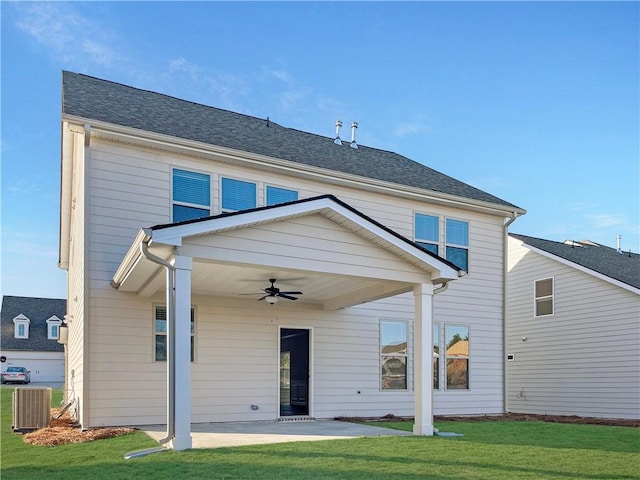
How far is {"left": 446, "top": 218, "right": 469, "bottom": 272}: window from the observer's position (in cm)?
1397

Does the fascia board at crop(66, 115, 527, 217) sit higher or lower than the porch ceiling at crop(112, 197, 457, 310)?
higher

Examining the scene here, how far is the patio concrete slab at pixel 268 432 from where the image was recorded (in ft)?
26.5

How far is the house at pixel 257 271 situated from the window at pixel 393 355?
1.4 inches

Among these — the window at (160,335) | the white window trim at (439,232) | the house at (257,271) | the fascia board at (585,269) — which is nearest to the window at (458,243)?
the house at (257,271)

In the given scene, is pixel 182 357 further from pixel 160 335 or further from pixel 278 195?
pixel 278 195

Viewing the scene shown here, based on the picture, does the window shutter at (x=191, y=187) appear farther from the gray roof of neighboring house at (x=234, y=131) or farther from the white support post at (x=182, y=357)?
the white support post at (x=182, y=357)

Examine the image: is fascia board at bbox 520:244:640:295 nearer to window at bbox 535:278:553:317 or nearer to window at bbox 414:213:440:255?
window at bbox 535:278:553:317

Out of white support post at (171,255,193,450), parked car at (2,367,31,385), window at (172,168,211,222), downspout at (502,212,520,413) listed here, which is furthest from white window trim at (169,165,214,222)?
parked car at (2,367,31,385)

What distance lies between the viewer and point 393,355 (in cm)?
1306

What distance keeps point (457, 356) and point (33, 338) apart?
118 feet

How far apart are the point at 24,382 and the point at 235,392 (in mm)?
30655

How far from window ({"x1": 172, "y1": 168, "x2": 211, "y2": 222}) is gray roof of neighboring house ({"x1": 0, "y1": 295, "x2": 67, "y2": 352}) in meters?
31.4

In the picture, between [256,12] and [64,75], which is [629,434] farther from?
[64,75]

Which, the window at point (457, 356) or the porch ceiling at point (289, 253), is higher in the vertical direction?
→ the porch ceiling at point (289, 253)
